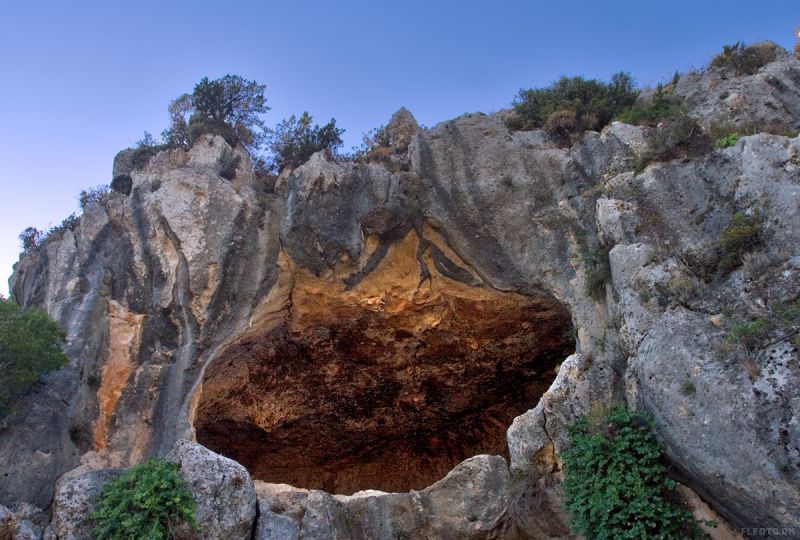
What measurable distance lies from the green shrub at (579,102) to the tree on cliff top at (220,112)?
6.95 meters

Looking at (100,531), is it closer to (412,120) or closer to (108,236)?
(108,236)

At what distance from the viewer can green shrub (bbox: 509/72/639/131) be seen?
48.6 ft

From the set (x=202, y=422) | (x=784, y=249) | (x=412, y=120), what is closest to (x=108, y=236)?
(x=202, y=422)

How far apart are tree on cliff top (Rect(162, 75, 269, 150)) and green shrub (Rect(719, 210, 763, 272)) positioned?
1142 centimetres

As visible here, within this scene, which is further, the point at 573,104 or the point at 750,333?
the point at 573,104

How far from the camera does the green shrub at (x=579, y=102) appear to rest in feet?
48.6

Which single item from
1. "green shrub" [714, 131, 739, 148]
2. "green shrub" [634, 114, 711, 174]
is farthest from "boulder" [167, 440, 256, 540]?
"green shrub" [714, 131, 739, 148]

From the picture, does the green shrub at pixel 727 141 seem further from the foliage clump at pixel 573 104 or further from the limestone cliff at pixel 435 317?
the foliage clump at pixel 573 104

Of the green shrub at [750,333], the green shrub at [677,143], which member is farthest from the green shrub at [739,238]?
the green shrub at [677,143]

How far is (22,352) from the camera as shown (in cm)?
1049

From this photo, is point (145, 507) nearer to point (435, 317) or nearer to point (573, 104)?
point (435, 317)

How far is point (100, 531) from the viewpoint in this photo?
9.18m

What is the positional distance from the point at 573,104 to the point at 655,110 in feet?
6.99

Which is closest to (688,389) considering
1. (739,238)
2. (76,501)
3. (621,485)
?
(621,485)
